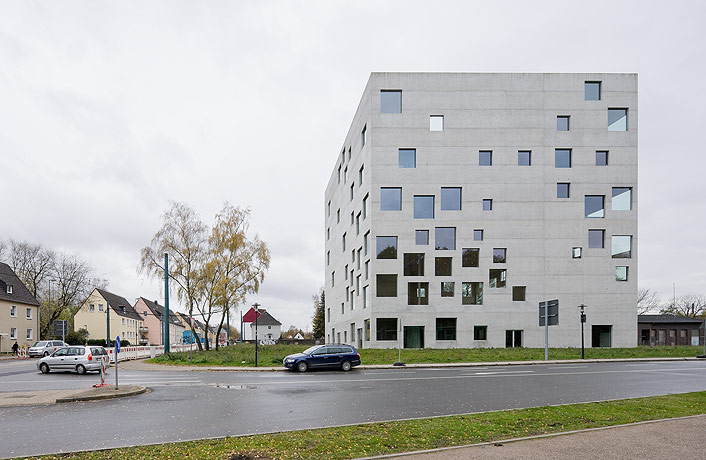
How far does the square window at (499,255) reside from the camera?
149 feet

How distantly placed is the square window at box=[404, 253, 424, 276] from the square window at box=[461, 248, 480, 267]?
3834 millimetres

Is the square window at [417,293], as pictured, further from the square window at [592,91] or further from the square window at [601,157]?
the square window at [592,91]

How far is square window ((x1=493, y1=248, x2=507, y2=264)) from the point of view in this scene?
45375 millimetres

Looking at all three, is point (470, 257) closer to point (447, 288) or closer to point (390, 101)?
point (447, 288)

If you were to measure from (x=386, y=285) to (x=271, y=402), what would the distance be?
31.8 metres

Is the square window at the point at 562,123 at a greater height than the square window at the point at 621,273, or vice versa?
the square window at the point at 562,123

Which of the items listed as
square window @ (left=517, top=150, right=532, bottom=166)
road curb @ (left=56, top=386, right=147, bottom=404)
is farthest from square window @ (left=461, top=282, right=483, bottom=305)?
road curb @ (left=56, top=386, right=147, bottom=404)

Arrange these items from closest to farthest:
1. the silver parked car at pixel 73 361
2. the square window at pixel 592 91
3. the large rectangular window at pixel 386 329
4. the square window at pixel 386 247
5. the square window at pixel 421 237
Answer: the silver parked car at pixel 73 361 < the large rectangular window at pixel 386 329 < the square window at pixel 386 247 < the square window at pixel 421 237 < the square window at pixel 592 91

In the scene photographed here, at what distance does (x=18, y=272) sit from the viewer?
6462 cm

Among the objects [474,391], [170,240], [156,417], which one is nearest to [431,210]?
[170,240]

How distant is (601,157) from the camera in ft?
154

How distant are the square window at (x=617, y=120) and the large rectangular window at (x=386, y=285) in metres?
25.2

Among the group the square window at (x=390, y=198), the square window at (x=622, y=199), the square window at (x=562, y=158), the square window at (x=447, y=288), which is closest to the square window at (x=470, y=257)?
the square window at (x=447, y=288)

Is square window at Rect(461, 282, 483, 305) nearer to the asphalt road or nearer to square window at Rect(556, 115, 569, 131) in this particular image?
square window at Rect(556, 115, 569, 131)
